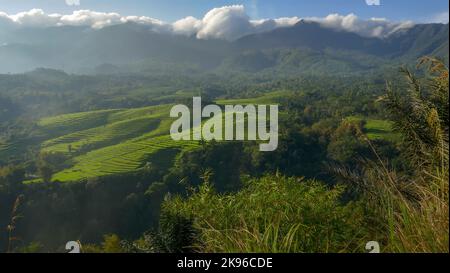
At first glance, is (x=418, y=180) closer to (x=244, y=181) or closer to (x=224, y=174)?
(x=244, y=181)

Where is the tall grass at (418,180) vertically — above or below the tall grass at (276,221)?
above

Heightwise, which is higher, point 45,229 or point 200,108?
point 200,108

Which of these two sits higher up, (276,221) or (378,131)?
(276,221)

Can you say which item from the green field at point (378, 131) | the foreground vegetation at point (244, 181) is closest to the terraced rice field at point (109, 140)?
the foreground vegetation at point (244, 181)

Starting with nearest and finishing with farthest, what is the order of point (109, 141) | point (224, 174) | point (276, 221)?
point (276, 221)
point (224, 174)
point (109, 141)

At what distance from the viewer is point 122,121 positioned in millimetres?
68625

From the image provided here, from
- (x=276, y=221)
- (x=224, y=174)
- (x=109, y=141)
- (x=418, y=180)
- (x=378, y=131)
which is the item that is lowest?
(x=224, y=174)

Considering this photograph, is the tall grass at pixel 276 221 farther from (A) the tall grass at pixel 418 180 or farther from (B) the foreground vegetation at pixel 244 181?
(A) the tall grass at pixel 418 180

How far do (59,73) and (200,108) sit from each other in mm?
86388

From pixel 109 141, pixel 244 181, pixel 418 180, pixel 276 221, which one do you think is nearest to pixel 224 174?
pixel 109 141

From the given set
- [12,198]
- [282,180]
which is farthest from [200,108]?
[282,180]

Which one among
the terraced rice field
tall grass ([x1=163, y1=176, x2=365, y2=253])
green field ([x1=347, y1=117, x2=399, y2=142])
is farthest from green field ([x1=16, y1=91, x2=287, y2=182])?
tall grass ([x1=163, y1=176, x2=365, y2=253])

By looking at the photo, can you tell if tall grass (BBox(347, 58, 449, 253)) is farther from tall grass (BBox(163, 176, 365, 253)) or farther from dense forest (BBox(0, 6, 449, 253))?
tall grass (BBox(163, 176, 365, 253))
